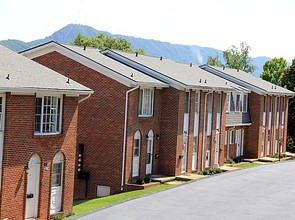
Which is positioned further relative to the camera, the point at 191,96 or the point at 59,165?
the point at 191,96

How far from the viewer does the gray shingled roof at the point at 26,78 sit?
811 inches

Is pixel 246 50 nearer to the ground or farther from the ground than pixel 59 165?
farther from the ground

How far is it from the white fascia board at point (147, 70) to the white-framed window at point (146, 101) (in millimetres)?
1373

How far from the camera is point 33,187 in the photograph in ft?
→ 73.8

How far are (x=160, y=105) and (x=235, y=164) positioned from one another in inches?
471

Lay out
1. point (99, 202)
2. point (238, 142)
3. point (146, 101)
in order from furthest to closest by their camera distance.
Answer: point (238, 142) → point (146, 101) → point (99, 202)

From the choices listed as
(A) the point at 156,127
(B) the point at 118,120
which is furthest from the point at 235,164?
(B) the point at 118,120

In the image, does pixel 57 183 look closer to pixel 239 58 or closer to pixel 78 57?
pixel 78 57

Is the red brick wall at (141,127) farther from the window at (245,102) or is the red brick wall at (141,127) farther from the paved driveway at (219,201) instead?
the window at (245,102)

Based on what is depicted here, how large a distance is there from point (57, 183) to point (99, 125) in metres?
7.68

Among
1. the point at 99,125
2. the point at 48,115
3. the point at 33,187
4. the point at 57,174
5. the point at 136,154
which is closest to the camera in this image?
the point at 33,187

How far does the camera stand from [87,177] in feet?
103

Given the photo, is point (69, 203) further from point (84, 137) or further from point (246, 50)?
point (246, 50)

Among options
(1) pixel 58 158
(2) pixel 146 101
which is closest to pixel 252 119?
(2) pixel 146 101
